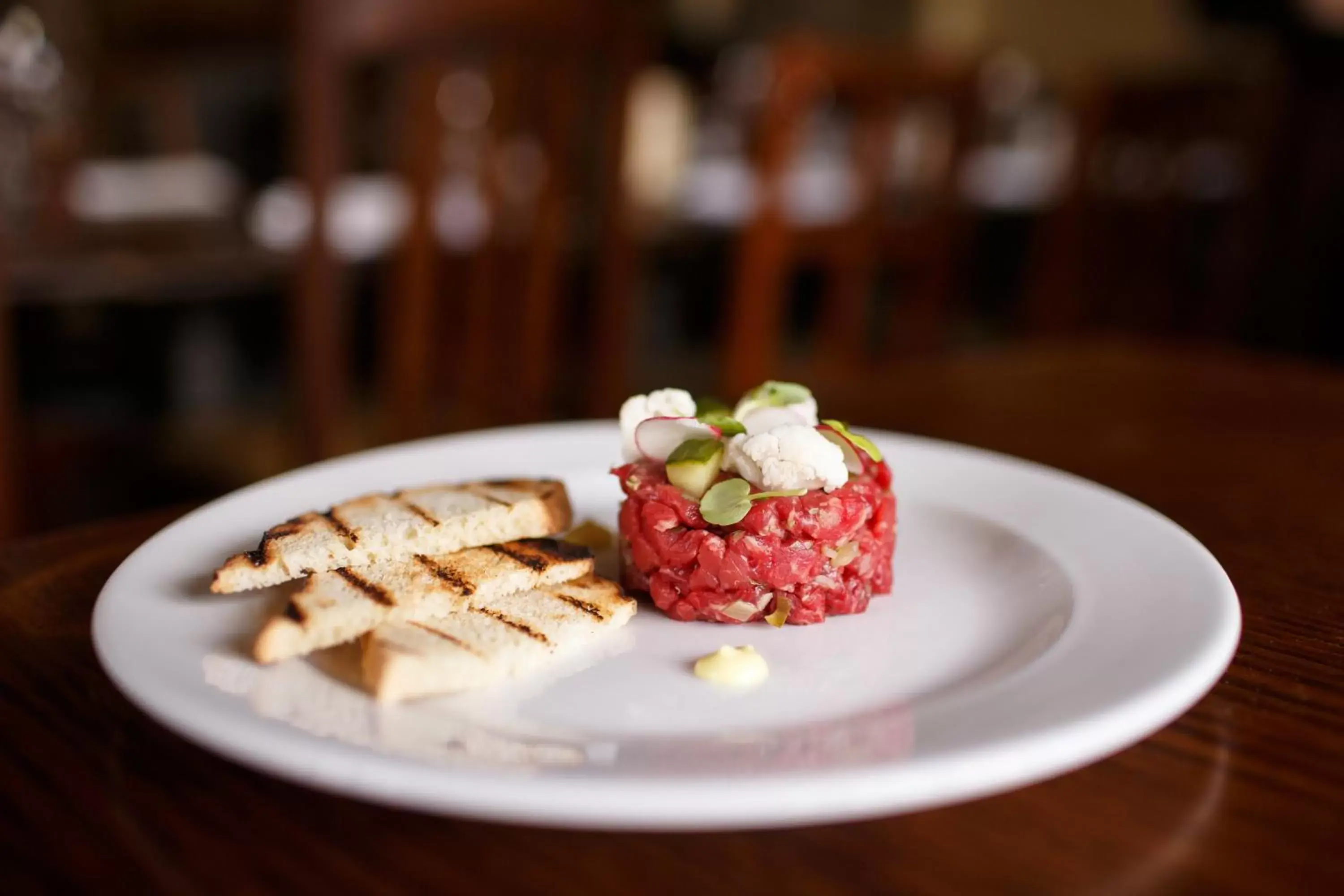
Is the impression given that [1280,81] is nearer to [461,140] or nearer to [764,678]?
[461,140]

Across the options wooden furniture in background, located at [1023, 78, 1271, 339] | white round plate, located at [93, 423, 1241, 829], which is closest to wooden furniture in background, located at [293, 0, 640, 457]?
white round plate, located at [93, 423, 1241, 829]

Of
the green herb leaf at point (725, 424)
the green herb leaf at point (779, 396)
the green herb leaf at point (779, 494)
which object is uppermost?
the green herb leaf at point (779, 396)

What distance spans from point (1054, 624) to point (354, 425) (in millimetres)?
2348

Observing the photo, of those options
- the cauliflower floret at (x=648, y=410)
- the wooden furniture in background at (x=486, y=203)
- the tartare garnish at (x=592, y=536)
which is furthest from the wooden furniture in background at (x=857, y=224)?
the cauliflower floret at (x=648, y=410)

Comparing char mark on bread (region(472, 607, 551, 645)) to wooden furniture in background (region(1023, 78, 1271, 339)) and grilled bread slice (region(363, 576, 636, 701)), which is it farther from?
wooden furniture in background (region(1023, 78, 1271, 339))

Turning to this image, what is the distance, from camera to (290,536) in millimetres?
969

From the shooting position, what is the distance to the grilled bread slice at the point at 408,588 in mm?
818

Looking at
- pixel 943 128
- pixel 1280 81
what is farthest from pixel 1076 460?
pixel 1280 81

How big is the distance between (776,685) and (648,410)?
0.30 meters

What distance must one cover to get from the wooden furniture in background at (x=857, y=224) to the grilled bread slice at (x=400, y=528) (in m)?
1.51

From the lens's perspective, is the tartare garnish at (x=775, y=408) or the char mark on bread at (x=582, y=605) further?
the tartare garnish at (x=775, y=408)

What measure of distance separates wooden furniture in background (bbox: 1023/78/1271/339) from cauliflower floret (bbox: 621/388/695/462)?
10.1ft

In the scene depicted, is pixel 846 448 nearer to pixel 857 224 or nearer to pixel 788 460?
pixel 788 460

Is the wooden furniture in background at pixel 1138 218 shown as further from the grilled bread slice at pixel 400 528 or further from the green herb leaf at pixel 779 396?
the grilled bread slice at pixel 400 528
